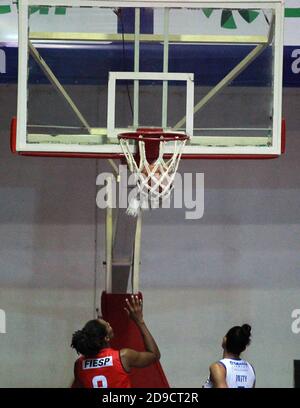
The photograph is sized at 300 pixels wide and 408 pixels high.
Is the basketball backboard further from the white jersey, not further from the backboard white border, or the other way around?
the white jersey

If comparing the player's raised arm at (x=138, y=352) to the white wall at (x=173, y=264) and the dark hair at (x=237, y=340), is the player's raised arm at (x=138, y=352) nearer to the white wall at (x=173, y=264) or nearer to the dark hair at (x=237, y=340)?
the dark hair at (x=237, y=340)

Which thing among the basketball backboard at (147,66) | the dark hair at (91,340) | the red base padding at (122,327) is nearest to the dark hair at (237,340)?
the dark hair at (91,340)

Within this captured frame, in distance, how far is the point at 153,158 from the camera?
13.9ft

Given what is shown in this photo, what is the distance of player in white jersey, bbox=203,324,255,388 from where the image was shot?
397cm

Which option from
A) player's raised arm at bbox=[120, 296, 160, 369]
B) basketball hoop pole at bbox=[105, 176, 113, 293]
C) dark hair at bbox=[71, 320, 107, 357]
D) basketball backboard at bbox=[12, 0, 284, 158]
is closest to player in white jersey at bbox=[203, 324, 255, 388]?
player's raised arm at bbox=[120, 296, 160, 369]

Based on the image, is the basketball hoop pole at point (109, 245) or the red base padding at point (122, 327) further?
the basketball hoop pole at point (109, 245)

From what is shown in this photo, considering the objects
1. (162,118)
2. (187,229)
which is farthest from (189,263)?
(162,118)

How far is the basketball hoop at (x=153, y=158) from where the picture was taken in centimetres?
421

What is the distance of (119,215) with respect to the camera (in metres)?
5.08

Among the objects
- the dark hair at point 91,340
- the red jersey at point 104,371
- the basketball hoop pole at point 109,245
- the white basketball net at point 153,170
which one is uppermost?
the white basketball net at point 153,170

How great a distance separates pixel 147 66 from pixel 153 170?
2.49 ft

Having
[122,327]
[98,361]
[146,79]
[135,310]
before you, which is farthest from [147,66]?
[98,361]

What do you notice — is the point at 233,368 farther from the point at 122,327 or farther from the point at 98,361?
the point at 122,327

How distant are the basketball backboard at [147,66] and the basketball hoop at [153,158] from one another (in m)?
0.07
